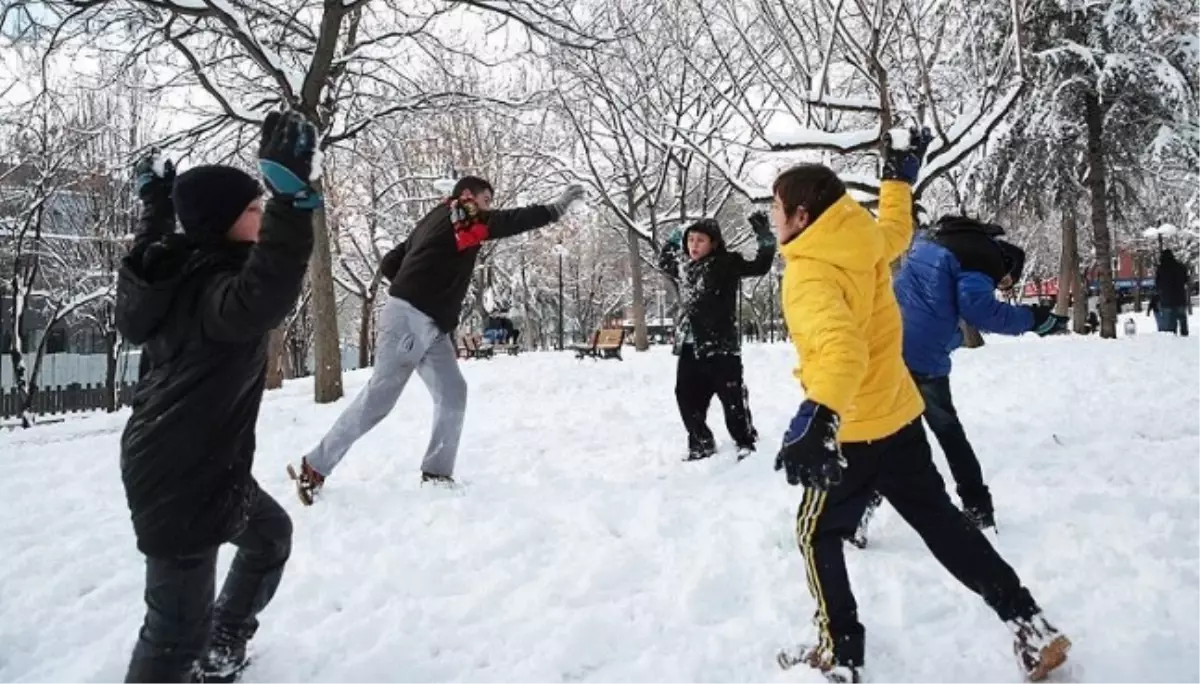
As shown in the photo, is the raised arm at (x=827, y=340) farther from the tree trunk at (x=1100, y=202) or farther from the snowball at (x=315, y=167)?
the tree trunk at (x=1100, y=202)

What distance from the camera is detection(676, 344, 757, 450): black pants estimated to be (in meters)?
5.51

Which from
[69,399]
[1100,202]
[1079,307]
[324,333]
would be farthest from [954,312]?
[69,399]

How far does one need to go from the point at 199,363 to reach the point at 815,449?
66.1 inches

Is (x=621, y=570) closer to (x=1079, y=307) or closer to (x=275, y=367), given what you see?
(x=275, y=367)

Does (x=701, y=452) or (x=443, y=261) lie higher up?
(x=443, y=261)

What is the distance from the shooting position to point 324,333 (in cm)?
1091

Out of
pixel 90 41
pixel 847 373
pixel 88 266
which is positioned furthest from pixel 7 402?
pixel 847 373

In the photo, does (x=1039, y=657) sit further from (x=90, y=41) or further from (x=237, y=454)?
(x=90, y=41)

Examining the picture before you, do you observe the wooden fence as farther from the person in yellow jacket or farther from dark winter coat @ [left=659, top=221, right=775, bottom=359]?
the person in yellow jacket

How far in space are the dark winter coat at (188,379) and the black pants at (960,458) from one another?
3056 mm

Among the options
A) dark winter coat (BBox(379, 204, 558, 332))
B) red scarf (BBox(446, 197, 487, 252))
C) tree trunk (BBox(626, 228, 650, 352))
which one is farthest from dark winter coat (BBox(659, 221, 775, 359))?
tree trunk (BBox(626, 228, 650, 352))

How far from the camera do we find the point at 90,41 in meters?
9.78

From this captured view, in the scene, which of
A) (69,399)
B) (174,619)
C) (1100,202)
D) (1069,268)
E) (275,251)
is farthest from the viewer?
(69,399)

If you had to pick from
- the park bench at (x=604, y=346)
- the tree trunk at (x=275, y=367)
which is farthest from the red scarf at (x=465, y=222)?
the park bench at (x=604, y=346)
